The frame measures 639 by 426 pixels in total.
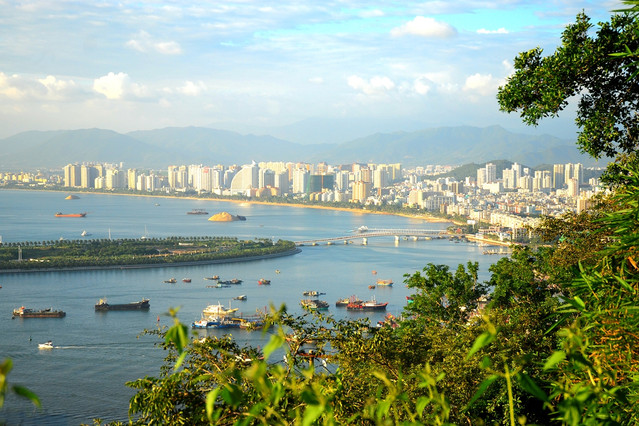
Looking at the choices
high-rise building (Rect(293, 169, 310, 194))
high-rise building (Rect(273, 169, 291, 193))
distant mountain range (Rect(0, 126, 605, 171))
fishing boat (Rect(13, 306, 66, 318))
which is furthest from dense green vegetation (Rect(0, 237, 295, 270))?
distant mountain range (Rect(0, 126, 605, 171))

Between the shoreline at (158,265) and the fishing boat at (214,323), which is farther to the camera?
the shoreline at (158,265)

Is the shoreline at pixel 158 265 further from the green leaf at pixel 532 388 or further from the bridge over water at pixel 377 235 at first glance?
the green leaf at pixel 532 388

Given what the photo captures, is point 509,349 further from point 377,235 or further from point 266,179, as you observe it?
point 266,179

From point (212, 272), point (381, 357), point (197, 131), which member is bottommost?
point (212, 272)

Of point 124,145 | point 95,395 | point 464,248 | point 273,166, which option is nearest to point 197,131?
point 124,145

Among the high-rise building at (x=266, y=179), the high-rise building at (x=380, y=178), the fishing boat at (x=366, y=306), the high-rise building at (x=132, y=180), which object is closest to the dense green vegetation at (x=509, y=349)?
the fishing boat at (x=366, y=306)

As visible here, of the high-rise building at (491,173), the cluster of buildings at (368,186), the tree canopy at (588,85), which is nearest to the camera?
the tree canopy at (588,85)

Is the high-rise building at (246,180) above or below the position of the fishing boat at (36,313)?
above

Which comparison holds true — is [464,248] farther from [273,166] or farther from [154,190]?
[273,166]
